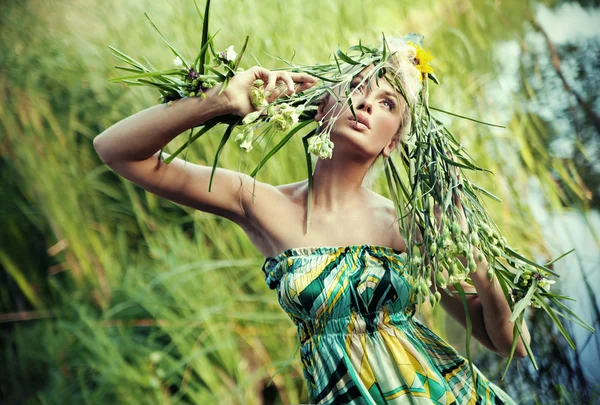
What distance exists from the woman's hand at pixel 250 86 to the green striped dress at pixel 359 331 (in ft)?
0.54

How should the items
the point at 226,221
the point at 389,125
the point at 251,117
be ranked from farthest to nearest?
the point at 226,221
the point at 389,125
the point at 251,117

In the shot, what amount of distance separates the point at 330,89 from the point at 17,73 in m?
1.62

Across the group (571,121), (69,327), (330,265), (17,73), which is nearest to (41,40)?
(17,73)

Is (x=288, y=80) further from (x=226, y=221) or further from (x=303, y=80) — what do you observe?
(x=226, y=221)

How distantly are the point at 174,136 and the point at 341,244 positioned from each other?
215mm

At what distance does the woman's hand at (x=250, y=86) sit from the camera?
2.22ft

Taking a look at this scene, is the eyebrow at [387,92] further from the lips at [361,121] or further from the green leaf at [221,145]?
the green leaf at [221,145]

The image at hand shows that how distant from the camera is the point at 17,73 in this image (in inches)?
79.8

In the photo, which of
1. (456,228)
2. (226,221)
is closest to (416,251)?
(456,228)

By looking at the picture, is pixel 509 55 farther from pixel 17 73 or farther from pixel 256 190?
pixel 17 73

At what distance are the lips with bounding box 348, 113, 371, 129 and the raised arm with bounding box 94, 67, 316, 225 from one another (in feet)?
0.22

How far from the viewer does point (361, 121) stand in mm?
735

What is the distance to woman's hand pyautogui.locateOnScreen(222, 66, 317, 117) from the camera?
68 centimetres

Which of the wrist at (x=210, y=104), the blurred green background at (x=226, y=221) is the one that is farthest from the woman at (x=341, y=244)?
the blurred green background at (x=226, y=221)
